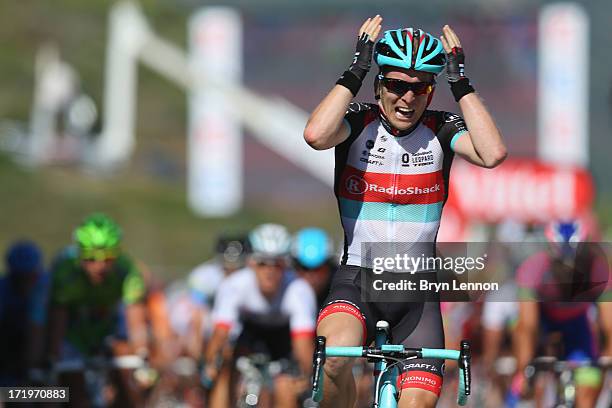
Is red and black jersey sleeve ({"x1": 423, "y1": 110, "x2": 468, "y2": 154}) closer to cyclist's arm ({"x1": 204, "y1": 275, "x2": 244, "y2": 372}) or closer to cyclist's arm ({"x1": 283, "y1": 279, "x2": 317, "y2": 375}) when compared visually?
cyclist's arm ({"x1": 283, "y1": 279, "x2": 317, "y2": 375})

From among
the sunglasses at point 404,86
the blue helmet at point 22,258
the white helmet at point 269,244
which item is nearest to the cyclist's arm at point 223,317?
the white helmet at point 269,244

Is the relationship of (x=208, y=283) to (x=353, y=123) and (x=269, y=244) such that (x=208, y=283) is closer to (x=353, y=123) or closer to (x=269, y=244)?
(x=269, y=244)

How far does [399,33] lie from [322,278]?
5.40m

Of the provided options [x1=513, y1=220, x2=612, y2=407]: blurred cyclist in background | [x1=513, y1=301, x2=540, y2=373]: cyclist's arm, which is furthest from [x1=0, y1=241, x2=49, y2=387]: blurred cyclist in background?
[x1=513, y1=220, x2=612, y2=407]: blurred cyclist in background

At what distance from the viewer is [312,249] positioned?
1154 centimetres

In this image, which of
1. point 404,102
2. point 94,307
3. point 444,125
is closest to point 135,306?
point 94,307

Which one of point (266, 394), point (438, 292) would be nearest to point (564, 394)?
point (266, 394)

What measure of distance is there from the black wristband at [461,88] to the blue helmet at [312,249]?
4906 mm

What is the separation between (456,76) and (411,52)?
0.90 feet

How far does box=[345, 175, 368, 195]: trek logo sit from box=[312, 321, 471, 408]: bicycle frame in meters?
0.86

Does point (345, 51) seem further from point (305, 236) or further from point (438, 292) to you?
point (438, 292)

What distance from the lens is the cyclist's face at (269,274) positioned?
34.4 ft

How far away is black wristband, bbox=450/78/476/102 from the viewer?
669cm

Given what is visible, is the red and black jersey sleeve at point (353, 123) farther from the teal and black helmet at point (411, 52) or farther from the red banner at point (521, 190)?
the red banner at point (521, 190)
